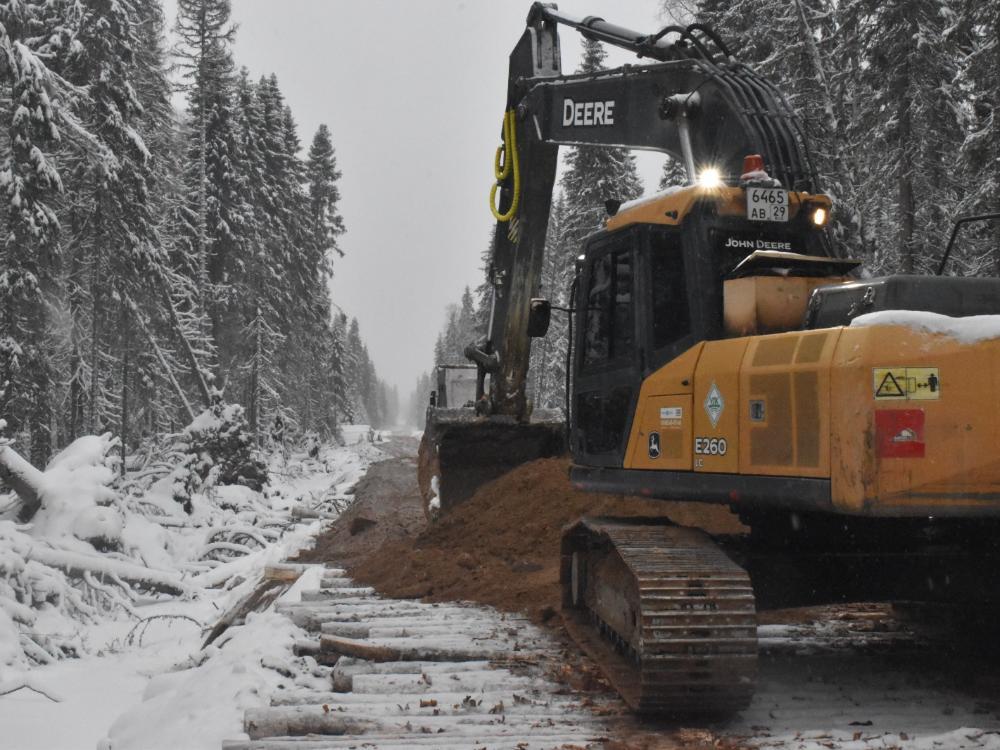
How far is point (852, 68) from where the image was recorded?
25375mm

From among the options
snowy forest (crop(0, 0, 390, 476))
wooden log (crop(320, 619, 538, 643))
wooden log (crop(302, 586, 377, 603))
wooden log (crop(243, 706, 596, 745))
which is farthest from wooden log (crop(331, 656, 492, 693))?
snowy forest (crop(0, 0, 390, 476))

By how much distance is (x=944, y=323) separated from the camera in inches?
173

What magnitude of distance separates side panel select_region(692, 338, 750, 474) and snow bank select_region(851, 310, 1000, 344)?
88 cm

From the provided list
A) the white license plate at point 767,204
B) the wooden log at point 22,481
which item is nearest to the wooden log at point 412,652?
the white license plate at point 767,204

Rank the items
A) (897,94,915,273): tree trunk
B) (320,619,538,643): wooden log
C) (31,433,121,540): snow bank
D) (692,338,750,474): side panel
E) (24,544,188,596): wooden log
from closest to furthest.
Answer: (692,338,750,474): side panel → (320,619,538,643): wooden log → (24,544,188,596): wooden log → (31,433,121,540): snow bank → (897,94,915,273): tree trunk

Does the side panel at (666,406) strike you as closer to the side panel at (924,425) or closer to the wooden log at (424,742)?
the side panel at (924,425)

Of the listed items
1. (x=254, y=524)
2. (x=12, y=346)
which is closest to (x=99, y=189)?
(x=12, y=346)

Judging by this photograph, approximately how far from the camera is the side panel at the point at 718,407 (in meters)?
5.13

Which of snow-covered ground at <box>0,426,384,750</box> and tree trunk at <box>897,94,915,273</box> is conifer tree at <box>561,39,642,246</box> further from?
snow-covered ground at <box>0,426,384,750</box>

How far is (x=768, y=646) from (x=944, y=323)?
2.86 meters

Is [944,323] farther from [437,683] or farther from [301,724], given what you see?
[301,724]

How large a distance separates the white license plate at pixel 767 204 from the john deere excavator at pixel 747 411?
14 mm

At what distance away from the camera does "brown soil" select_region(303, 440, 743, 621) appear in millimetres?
8102

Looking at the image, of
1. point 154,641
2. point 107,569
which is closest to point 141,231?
point 107,569
